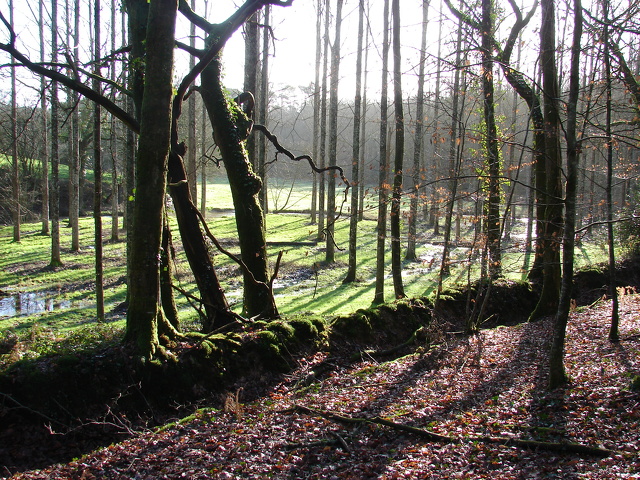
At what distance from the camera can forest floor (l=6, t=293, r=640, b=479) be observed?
14.0 feet

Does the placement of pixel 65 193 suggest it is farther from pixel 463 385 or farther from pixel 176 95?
pixel 463 385

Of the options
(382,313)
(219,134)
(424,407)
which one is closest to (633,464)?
(424,407)

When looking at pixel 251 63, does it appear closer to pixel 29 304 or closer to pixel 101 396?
pixel 101 396

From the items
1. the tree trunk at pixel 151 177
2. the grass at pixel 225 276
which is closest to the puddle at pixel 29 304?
the grass at pixel 225 276

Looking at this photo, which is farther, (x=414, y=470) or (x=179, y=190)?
(x=179, y=190)

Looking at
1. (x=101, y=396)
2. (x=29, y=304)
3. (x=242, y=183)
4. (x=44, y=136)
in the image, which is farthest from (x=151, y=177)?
(x=44, y=136)

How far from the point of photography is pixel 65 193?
1523 inches

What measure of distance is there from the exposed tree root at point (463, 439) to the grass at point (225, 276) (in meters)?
3.18

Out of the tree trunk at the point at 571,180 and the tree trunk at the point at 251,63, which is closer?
the tree trunk at the point at 571,180

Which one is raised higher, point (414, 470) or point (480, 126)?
point (480, 126)

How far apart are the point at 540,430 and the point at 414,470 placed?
149 cm

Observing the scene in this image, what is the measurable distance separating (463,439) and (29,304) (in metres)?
13.7

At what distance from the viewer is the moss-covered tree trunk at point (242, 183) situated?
8031 millimetres

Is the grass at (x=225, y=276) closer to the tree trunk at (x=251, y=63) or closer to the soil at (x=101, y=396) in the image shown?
the soil at (x=101, y=396)
